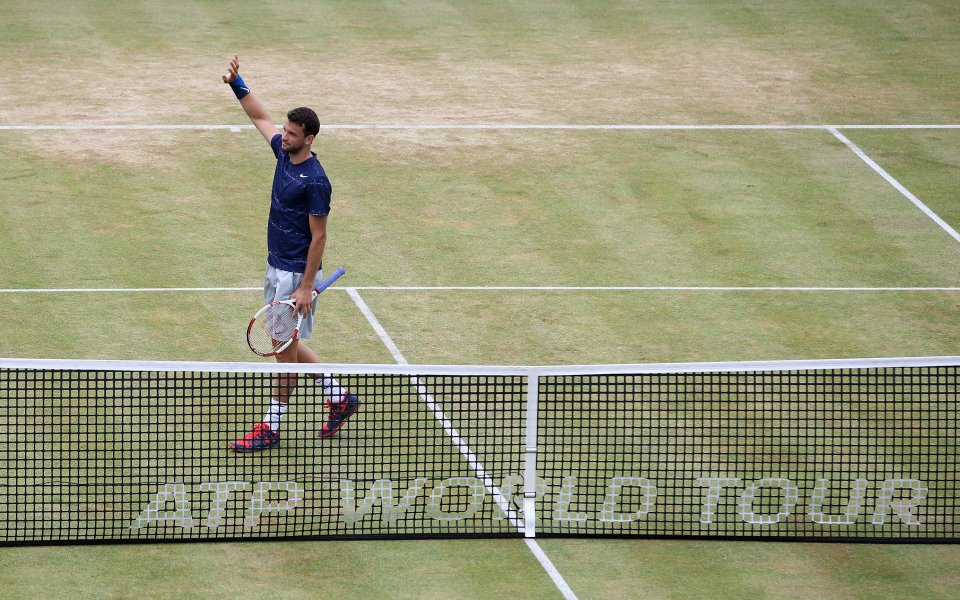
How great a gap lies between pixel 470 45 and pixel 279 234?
12373 millimetres

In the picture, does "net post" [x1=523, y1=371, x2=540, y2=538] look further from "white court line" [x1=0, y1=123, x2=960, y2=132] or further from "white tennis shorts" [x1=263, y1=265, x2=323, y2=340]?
"white court line" [x1=0, y1=123, x2=960, y2=132]

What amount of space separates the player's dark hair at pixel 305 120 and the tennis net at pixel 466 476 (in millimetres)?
1620

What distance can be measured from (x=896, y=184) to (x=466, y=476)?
8.92 meters

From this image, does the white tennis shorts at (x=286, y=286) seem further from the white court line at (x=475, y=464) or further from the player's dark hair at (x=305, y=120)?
the player's dark hair at (x=305, y=120)

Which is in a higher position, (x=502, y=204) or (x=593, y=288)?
(x=593, y=288)

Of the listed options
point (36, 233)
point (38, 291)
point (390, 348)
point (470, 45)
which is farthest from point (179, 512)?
point (470, 45)

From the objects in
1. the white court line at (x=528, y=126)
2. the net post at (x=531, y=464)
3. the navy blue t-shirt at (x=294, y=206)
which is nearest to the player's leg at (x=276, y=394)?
the navy blue t-shirt at (x=294, y=206)

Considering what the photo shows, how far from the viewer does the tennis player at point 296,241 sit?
9602 mm

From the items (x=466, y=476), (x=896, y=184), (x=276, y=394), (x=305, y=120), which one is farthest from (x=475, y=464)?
(x=896, y=184)

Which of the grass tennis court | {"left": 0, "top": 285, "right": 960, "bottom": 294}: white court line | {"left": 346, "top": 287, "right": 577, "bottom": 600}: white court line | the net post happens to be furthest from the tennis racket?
{"left": 0, "top": 285, "right": 960, "bottom": 294}: white court line

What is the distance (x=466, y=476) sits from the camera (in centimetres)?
931

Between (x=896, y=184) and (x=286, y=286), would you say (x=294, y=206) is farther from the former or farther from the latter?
(x=896, y=184)

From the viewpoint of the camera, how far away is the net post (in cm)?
855

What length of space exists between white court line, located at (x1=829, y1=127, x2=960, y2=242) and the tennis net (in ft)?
18.6
